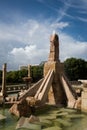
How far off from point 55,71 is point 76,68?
29.9 metres

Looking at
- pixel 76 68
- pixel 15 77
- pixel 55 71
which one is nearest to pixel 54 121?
pixel 55 71

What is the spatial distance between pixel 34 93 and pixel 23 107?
3.59m

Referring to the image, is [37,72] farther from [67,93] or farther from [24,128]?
[24,128]

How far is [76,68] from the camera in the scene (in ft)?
156

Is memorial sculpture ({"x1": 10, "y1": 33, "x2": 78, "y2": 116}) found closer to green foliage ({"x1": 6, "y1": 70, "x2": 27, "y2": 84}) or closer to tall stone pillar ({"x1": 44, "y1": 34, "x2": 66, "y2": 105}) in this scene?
tall stone pillar ({"x1": 44, "y1": 34, "x2": 66, "y2": 105})

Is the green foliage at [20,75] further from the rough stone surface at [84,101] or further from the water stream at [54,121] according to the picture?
the water stream at [54,121]

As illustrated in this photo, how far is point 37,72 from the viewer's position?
48.1 metres

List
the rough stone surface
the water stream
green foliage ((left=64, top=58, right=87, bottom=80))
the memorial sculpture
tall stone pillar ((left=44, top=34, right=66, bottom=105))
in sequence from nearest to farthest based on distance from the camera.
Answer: the water stream
the rough stone surface
the memorial sculpture
tall stone pillar ((left=44, top=34, right=66, bottom=105))
green foliage ((left=64, top=58, right=87, bottom=80))

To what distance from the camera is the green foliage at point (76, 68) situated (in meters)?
47.1

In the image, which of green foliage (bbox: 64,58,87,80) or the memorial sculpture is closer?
the memorial sculpture

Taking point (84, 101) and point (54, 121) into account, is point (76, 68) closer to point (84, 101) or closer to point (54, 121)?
point (84, 101)

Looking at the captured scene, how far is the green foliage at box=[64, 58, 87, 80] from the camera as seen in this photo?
4706 centimetres

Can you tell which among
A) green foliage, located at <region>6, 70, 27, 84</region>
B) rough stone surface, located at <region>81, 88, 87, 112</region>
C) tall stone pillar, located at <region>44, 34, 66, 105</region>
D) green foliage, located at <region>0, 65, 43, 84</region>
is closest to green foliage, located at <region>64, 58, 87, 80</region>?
green foliage, located at <region>0, 65, 43, 84</region>

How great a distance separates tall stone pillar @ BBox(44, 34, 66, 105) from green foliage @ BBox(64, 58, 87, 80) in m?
28.4
